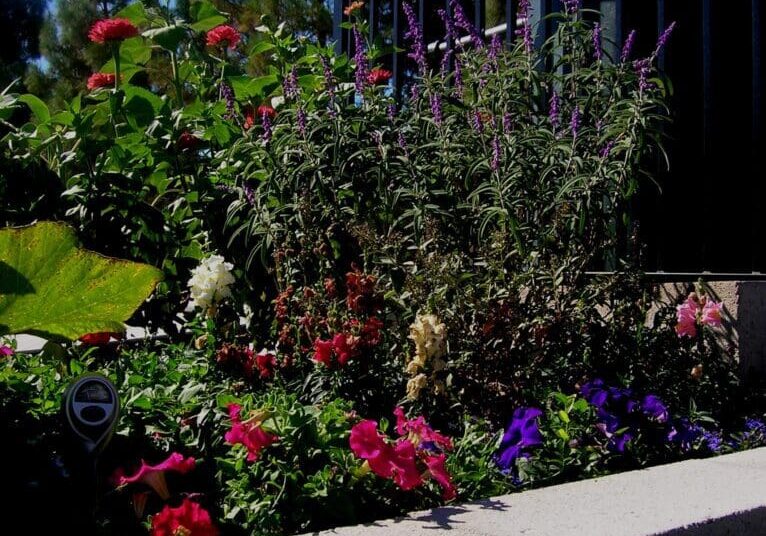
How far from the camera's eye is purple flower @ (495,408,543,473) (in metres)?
2.45

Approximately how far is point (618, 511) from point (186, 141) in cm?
270

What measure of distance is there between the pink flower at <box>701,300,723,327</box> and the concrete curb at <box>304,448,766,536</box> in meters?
1.17

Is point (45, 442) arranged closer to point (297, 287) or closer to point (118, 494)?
point (118, 494)

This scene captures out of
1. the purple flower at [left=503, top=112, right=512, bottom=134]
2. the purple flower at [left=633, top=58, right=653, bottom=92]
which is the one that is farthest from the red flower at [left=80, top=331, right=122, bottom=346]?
the purple flower at [left=633, top=58, right=653, bottom=92]

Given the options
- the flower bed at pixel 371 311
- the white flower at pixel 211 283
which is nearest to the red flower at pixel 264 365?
the flower bed at pixel 371 311

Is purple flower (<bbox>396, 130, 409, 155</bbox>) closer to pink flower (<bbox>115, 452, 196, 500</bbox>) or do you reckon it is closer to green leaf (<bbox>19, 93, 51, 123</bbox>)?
pink flower (<bbox>115, 452, 196, 500</bbox>)

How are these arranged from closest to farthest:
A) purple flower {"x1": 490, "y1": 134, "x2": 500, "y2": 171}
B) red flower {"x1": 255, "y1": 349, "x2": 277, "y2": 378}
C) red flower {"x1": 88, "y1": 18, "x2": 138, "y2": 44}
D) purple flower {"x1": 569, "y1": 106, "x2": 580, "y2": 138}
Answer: red flower {"x1": 255, "y1": 349, "x2": 277, "y2": 378}, purple flower {"x1": 490, "y1": 134, "x2": 500, "y2": 171}, purple flower {"x1": 569, "y1": 106, "x2": 580, "y2": 138}, red flower {"x1": 88, "y1": 18, "x2": 138, "y2": 44}

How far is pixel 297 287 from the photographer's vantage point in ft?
10.9

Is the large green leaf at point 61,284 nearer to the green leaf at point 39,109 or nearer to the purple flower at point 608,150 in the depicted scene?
the purple flower at point 608,150

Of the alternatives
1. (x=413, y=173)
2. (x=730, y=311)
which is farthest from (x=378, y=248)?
(x=730, y=311)

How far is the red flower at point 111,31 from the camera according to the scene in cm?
380

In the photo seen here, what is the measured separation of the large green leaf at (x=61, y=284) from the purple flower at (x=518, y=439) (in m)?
1.11

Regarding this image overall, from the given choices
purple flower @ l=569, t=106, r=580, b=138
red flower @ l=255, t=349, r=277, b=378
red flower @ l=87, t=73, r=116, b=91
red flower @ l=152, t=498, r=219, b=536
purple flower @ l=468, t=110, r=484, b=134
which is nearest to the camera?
red flower @ l=152, t=498, r=219, b=536

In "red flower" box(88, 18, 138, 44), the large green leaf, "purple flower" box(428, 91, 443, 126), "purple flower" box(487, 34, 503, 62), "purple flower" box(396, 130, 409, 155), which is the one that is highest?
"red flower" box(88, 18, 138, 44)
